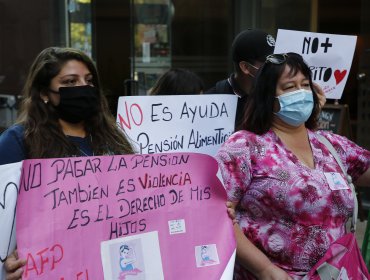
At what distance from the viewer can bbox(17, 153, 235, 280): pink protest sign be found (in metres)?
A: 2.08

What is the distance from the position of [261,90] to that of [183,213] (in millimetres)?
Result: 663

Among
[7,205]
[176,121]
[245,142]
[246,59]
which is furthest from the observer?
[246,59]

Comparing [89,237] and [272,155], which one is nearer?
[89,237]

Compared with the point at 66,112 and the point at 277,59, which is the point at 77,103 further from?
the point at 277,59

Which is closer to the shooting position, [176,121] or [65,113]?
[65,113]

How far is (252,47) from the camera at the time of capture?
3.63 m

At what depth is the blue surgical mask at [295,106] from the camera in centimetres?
264

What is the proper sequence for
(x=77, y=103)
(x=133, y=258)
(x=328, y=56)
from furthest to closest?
(x=328, y=56)
(x=77, y=103)
(x=133, y=258)

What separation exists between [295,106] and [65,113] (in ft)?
3.10

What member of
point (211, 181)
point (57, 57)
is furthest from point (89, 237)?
point (57, 57)

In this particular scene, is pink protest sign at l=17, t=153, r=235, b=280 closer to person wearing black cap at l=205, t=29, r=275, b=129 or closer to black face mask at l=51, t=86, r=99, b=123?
black face mask at l=51, t=86, r=99, b=123

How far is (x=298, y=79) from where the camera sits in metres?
2.71

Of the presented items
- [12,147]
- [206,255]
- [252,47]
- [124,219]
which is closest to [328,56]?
[252,47]

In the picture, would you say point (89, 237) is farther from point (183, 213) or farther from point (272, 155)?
point (272, 155)
